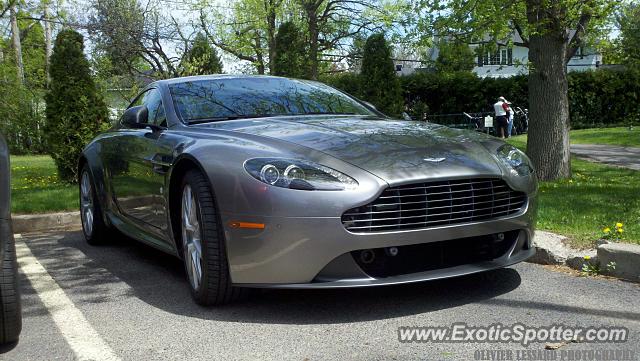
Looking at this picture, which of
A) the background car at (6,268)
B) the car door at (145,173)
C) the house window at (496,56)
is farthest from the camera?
the house window at (496,56)

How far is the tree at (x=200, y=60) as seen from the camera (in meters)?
18.2

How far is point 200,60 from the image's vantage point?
18984 millimetres

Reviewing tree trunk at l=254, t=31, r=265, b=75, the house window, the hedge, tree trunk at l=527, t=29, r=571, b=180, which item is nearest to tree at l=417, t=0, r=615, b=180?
tree trunk at l=527, t=29, r=571, b=180

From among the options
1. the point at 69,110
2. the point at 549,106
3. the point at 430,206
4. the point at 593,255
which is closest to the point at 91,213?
the point at 430,206

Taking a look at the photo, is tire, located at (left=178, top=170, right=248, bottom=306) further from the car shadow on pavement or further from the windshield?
the windshield

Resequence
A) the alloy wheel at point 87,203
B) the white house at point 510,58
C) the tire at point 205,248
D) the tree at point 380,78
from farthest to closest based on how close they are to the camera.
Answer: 1. the tree at point 380,78
2. the white house at point 510,58
3. the alloy wheel at point 87,203
4. the tire at point 205,248

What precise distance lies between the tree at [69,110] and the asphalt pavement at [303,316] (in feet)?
23.9

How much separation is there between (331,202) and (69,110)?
9570mm

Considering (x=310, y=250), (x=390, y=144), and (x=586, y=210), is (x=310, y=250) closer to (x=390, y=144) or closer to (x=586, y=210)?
(x=390, y=144)

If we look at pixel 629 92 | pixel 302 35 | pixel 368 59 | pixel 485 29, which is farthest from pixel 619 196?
pixel 629 92

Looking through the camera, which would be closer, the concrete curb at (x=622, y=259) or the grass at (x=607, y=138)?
the concrete curb at (x=622, y=259)

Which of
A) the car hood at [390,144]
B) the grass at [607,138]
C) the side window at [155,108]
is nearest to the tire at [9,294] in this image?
the car hood at [390,144]

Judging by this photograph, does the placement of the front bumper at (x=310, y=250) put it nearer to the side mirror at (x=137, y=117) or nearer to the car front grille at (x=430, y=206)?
the car front grille at (x=430, y=206)

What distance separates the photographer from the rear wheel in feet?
20.4
